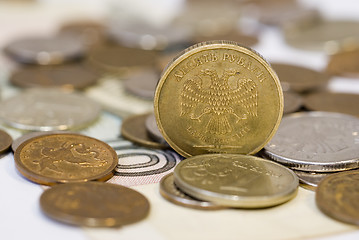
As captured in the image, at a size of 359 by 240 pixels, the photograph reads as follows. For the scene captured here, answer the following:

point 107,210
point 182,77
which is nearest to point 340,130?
point 182,77

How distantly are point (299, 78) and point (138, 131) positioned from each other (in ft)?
2.53

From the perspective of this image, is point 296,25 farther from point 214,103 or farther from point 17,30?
point 214,103

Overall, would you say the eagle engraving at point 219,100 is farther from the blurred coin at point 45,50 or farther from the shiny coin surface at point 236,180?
the blurred coin at point 45,50

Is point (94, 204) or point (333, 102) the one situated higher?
point (333, 102)

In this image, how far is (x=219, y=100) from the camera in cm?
150

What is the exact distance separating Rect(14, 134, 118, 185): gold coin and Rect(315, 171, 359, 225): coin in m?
0.54

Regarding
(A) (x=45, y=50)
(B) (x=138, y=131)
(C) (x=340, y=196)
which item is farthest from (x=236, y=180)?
(A) (x=45, y=50)

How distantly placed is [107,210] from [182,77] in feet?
1.40

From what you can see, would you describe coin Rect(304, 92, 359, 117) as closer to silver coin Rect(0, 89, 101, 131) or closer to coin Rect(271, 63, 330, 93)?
coin Rect(271, 63, 330, 93)

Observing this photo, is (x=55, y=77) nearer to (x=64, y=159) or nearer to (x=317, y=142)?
(x=64, y=159)

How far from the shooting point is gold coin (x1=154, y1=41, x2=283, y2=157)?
1.46 meters

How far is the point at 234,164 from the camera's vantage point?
1.42 m

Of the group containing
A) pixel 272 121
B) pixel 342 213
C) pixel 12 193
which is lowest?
pixel 12 193

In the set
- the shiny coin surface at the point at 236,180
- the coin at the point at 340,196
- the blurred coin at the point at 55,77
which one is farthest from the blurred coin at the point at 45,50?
the coin at the point at 340,196
